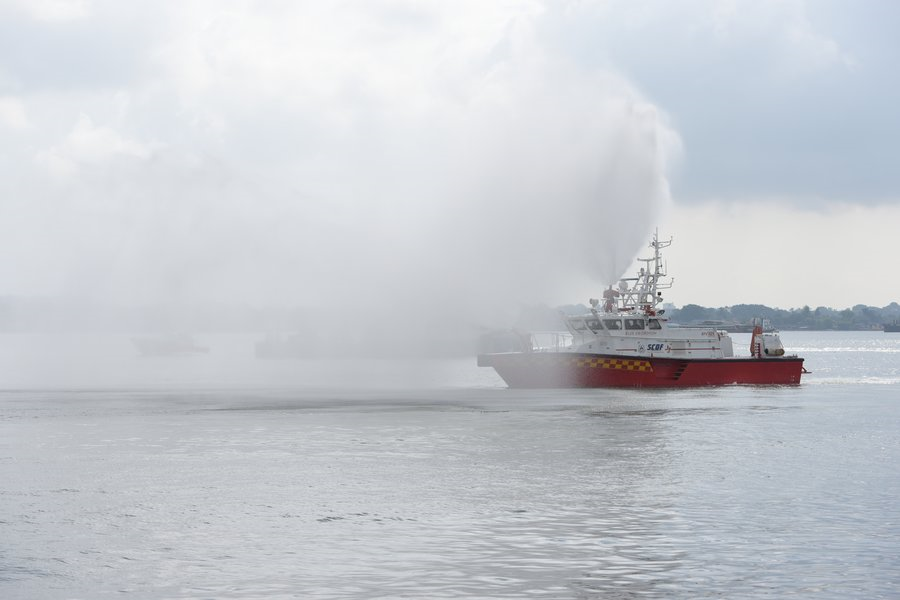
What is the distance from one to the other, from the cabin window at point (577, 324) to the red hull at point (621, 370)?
243cm

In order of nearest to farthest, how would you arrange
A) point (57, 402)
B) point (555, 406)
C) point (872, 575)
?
1. point (872, 575)
2. point (555, 406)
3. point (57, 402)

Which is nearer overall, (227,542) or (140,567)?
(140,567)

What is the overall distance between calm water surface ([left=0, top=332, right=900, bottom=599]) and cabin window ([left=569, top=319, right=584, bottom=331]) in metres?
22.6

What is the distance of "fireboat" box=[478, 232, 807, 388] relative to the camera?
74125mm

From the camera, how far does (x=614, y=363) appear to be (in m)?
73.6

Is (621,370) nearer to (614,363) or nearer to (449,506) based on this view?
(614,363)

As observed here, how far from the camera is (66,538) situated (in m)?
22.4

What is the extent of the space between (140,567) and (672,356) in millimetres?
60315

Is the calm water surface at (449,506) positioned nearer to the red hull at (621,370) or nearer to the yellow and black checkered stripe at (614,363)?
the yellow and black checkered stripe at (614,363)

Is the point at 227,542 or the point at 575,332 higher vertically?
the point at 575,332

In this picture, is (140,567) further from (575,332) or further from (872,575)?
(575,332)

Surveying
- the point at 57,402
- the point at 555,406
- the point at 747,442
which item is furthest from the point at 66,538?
the point at 57,402

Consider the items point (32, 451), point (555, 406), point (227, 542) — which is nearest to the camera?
point (227, 542)

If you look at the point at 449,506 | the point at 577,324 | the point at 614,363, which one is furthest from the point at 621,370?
the point at 449,506
